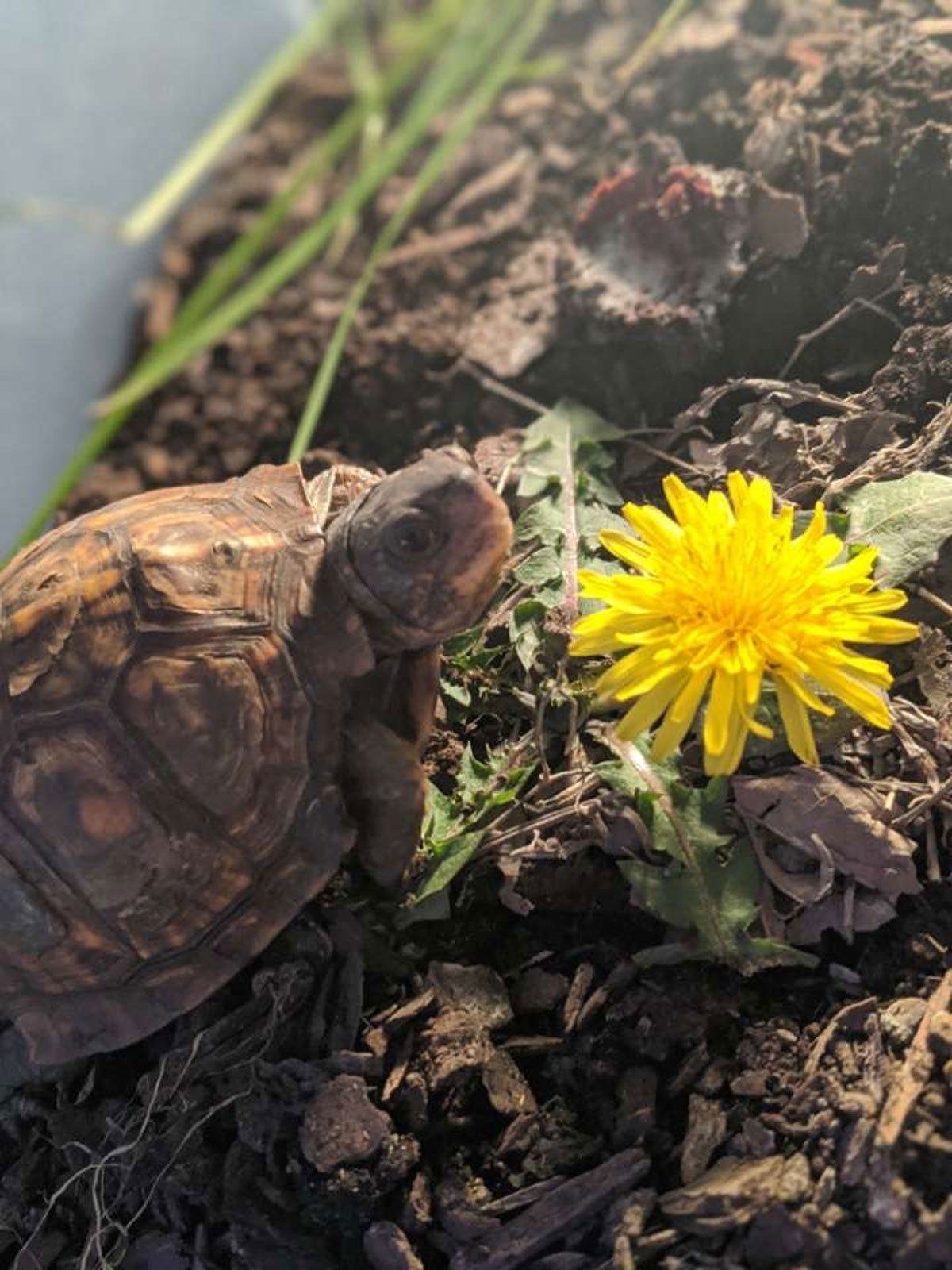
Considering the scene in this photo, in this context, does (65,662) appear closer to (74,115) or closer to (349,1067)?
(349,1067)

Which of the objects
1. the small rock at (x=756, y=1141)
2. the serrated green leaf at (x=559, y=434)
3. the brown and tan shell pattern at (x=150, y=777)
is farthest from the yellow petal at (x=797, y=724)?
the serrated green leaf at (x=559, y=434)

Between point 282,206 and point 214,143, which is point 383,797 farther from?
point 214,143

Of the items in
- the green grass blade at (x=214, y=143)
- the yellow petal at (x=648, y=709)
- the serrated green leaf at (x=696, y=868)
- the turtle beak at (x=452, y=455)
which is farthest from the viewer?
the green grass blade at (x=214, y=143)

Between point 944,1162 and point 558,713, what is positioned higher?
point 558,713

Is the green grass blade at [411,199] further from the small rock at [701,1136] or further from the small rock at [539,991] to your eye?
the small rock at [701,1136]

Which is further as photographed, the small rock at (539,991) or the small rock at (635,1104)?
the small rock at (539,991)

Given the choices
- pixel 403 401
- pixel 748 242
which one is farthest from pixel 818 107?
pixel 403 401

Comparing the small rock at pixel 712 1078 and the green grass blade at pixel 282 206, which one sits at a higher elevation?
the green grass blade at pixel 282 206
